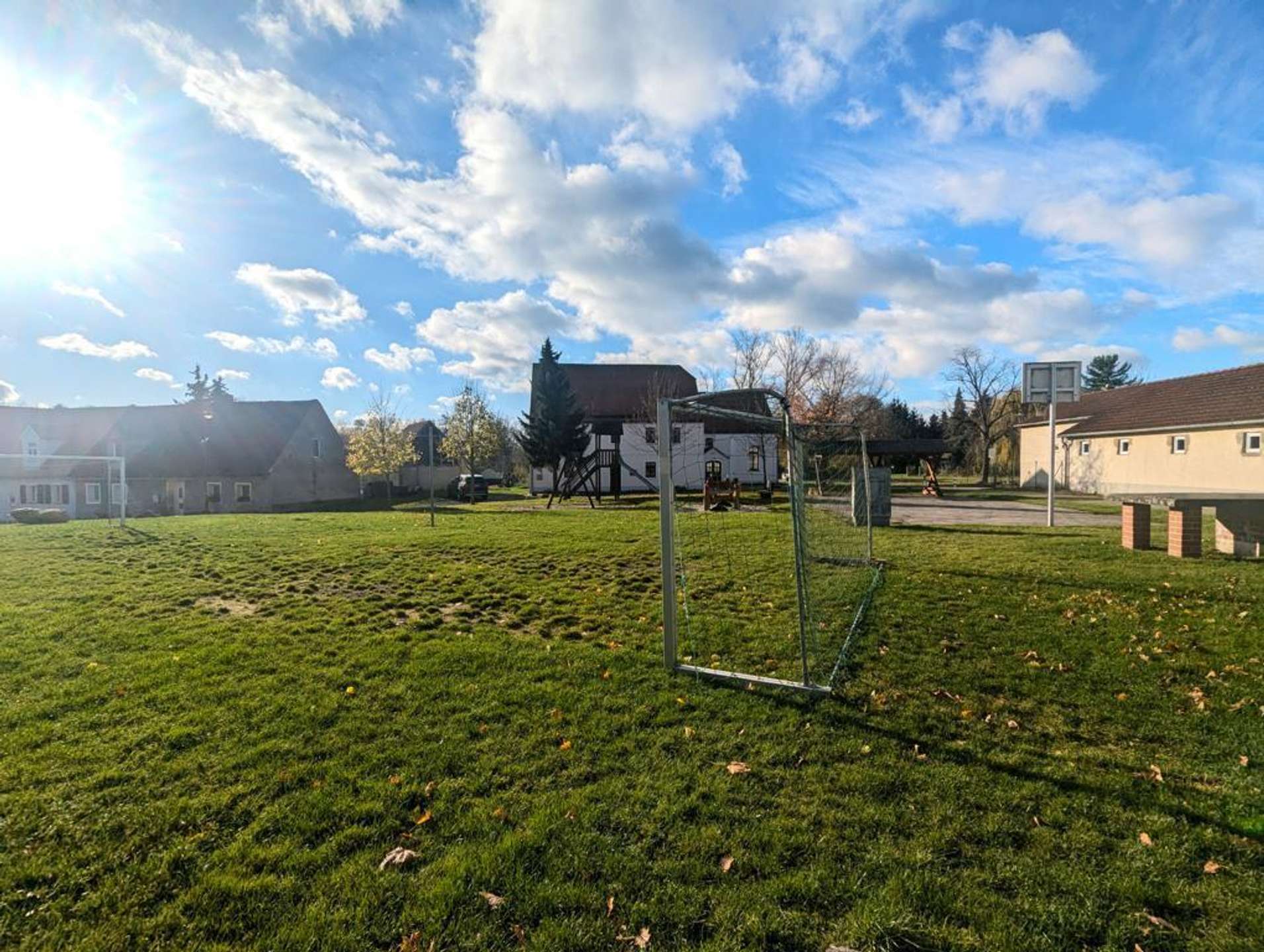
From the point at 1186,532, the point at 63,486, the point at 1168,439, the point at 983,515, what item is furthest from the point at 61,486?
the point at 1168,439

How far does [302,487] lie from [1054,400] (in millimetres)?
41574

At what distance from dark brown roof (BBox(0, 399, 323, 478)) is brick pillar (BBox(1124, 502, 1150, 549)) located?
4065 cm

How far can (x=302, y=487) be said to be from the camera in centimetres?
4028

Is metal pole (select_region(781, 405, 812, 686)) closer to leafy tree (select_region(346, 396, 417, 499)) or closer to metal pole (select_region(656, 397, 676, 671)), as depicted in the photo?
metal pole (select_region(656, 397, 676, 671))

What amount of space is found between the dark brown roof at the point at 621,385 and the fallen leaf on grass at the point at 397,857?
1684 inches

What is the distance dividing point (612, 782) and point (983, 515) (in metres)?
18.1

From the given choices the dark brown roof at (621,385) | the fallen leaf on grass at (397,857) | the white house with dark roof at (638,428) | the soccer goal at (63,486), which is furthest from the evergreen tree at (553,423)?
the fallen leaf on grass at (397,857)

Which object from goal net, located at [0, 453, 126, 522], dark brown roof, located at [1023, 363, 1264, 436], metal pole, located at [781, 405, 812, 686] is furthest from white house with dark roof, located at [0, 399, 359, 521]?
dark brown roof, located at [1023, 363, 1264, 436]

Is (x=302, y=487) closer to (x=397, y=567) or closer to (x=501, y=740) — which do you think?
(x=397, y=567)

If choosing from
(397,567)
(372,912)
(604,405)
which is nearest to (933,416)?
(604,405)

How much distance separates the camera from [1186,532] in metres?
9.76

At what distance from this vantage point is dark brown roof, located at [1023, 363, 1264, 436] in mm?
24234

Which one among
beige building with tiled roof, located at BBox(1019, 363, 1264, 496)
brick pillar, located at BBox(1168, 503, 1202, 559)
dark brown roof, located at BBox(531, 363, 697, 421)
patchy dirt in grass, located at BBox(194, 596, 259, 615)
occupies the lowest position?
patchy dirt in grass, located at BBox(194, 596, 259, 615)

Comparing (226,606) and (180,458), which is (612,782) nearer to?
(226,606)
